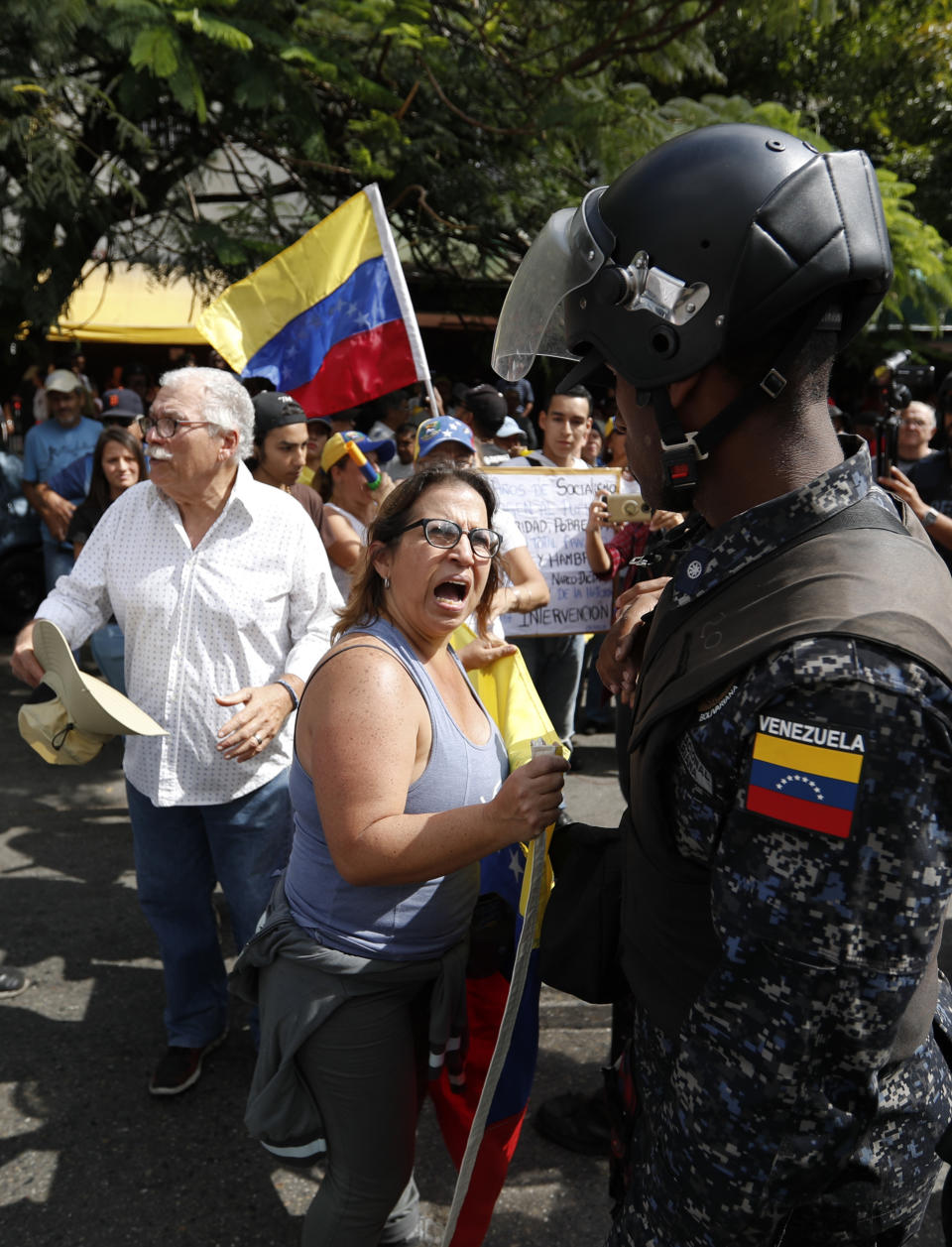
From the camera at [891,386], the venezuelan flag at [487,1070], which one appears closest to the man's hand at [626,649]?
the venezuelan flag at [487,1070]

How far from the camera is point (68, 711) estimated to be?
248cm

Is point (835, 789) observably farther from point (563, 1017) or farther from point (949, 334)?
point (949, 334)

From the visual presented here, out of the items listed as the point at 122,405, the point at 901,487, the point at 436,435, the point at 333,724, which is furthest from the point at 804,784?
the point at 122,405

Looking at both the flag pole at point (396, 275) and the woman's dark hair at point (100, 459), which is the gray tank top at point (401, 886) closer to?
the flag pole at point (396, 275)

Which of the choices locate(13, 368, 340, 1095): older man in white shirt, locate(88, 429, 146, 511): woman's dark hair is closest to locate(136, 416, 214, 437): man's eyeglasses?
locate(13, 368, 340, 1095): older man in white shirt

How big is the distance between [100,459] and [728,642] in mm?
4822

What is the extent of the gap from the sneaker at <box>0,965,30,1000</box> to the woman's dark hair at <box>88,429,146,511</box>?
2.46 metres

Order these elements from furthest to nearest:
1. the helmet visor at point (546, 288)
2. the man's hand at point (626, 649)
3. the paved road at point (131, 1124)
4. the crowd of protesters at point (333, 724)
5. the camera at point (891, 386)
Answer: the camera at point (891, 386), the paved road at point (131, 1124), the crowd of protesters at point (333, 724), the man's hand at point (626, 649), the helmet visor at point (546, 288)

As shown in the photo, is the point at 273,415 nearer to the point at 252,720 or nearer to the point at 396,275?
the point at 396,275

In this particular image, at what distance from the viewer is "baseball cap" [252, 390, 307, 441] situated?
4480mm

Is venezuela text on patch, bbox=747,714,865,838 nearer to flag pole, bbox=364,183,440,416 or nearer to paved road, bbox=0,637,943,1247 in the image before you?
paved road, bbox=0,637,943,1247

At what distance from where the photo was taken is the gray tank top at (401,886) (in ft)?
6.48

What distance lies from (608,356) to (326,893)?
1.23m

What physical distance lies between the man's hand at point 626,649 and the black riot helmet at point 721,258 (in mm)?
504
